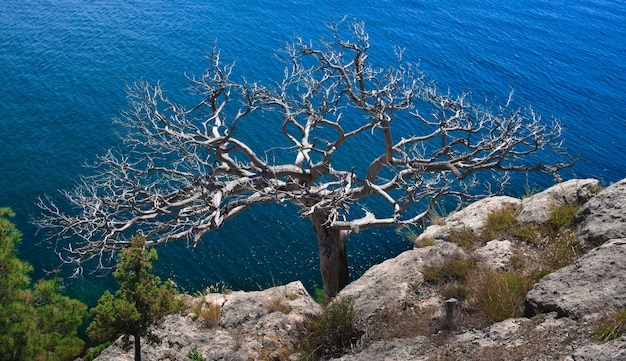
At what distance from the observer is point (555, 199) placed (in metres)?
15.6

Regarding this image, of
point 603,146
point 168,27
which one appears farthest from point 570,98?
point 168,27

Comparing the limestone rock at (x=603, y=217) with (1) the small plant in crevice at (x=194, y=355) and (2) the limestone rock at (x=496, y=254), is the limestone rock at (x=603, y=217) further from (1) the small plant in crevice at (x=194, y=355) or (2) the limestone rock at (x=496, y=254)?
(1) the small plant in crevice at (x=194, y=355)

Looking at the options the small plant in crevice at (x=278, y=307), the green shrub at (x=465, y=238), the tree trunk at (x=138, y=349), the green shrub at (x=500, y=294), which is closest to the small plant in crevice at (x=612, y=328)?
the green shrub at (x=500, y=294)

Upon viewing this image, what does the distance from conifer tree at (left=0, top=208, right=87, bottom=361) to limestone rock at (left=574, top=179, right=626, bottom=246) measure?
1330 centimetres

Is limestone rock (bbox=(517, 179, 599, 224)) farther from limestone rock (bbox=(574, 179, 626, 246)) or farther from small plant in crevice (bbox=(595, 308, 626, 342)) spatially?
small plant in crevice (bbox=(595, 308, 626, 342))

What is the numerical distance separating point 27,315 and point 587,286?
13.0 meters

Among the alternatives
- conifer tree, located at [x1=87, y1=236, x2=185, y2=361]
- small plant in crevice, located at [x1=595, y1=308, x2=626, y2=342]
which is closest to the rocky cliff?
small plant in crevice, located at [x1=595, y1=308, x2=626, y2=342]

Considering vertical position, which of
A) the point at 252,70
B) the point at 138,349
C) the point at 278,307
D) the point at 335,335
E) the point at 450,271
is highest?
the point at 252,70

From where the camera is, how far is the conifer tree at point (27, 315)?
48.9ft

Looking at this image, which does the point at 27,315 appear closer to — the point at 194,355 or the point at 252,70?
the point at 194,355

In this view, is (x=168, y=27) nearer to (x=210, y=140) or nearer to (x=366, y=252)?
(x=366, y=252)

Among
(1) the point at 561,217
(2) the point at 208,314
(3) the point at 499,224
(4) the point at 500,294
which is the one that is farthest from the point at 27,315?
(1) the point at 561,217

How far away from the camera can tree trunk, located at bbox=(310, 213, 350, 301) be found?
1920 cm

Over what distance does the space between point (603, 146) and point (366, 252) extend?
Result: 17358mm
